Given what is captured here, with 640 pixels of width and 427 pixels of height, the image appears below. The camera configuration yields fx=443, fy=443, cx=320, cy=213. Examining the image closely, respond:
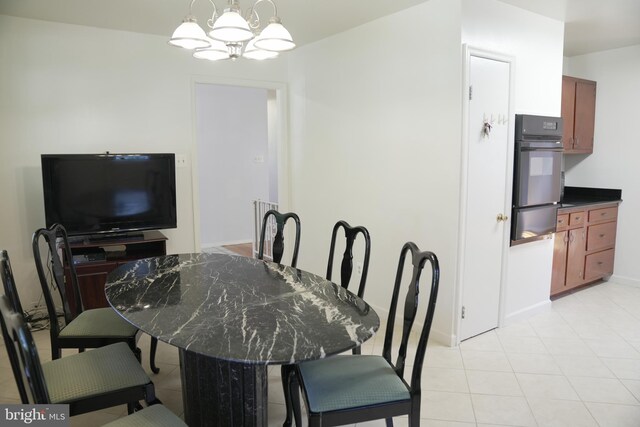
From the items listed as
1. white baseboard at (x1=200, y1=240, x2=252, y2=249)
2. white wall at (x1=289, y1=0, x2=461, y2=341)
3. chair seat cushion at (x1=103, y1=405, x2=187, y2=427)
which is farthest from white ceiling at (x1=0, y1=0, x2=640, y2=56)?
white baseboard at (x1=200, y1=240, x2=252, y2=249)

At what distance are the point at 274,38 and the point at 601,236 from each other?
13.9 ft

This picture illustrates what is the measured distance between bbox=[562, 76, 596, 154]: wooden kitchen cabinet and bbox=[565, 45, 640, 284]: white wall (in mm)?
123

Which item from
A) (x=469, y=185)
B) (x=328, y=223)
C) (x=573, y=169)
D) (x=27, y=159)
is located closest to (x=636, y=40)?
(x=573, y=169)

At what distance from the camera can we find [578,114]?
4688 mm

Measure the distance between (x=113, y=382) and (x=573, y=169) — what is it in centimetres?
527

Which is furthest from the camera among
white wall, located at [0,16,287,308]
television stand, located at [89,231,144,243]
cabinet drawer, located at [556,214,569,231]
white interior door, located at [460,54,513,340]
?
cabinet drawer, located at [556,214,569,231]

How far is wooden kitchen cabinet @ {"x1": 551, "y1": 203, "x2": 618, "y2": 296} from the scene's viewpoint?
4.20m

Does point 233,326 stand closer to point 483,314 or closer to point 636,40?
point 483,314

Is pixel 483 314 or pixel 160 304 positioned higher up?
pixel 160 304

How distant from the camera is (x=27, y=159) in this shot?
367cm

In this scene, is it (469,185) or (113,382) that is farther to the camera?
(469,185)

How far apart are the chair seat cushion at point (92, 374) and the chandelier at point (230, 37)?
1.49 metres

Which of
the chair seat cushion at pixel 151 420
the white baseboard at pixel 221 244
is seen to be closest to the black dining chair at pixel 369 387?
the chair seat cushion at pixel 151 420

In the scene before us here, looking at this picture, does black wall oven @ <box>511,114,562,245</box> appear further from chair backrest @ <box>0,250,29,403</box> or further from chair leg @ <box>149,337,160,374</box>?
chair backrest @ <box>0,250,29,403</box>
